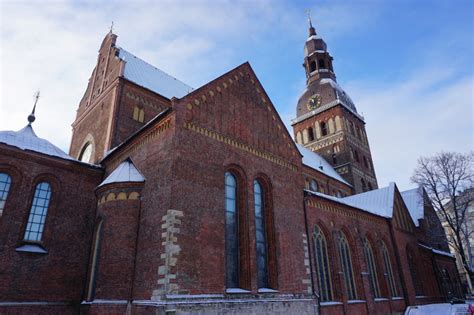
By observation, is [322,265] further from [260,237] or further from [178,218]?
[178,218]

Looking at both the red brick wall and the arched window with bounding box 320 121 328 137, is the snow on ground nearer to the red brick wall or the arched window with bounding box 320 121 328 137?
the red brick wall

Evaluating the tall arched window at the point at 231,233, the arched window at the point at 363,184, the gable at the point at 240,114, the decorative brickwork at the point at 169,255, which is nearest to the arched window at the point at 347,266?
the gable at the point at 240,114

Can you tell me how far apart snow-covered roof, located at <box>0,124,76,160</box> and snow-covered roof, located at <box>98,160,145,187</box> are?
143 inches

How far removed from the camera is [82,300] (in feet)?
48.0

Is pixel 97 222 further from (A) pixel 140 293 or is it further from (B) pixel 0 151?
(B) pixel 0 151

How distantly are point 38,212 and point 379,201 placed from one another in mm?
25185

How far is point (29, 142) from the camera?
53.7ft

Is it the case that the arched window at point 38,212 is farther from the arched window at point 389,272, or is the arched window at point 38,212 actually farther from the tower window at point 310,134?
the tower window at point 310,134

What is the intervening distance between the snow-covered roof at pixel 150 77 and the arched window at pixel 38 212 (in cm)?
943

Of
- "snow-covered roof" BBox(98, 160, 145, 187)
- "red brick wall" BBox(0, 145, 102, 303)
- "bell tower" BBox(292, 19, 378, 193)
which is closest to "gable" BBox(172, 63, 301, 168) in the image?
"snow-covered roof" BBox(98, 160, 145, 187)

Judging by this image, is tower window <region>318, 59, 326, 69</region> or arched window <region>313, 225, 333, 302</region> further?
tower window <region>318, 59, 326, 69</region>

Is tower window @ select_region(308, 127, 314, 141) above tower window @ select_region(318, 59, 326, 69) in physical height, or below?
below

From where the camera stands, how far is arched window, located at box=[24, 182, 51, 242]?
1480 cm

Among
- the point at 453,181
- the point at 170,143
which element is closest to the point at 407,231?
the point at 453,181
